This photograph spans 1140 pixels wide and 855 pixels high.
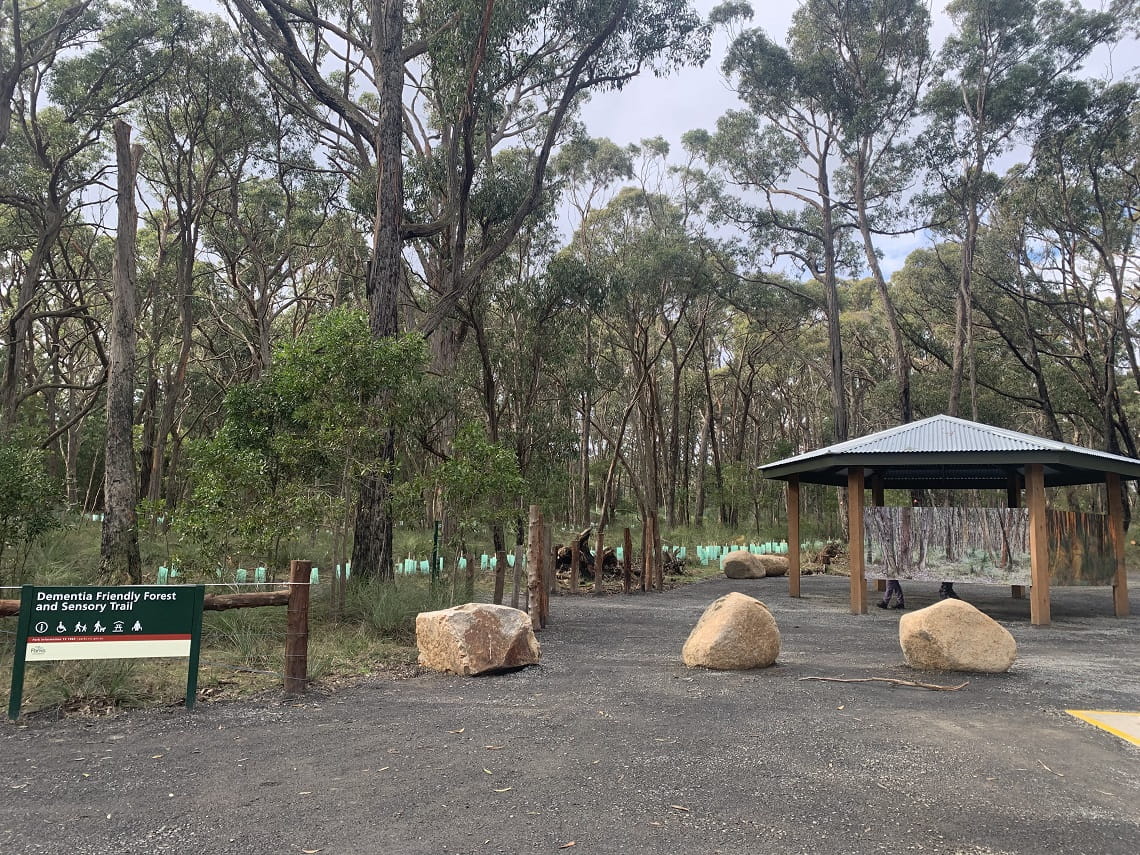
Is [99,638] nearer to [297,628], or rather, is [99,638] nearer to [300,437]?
[297,628]

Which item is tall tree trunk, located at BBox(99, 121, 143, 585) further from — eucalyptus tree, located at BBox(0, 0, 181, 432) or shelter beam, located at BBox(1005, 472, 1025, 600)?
shelter beam, located at BBox(1005, 472, 1025, 600)

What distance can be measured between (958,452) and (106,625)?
34.3 feet

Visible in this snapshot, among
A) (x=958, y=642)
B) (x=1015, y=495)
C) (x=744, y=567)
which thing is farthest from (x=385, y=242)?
(x=1015, y=495)

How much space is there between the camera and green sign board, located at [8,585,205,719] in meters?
4.71

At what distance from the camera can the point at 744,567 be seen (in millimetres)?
17188

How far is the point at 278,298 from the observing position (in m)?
24.1

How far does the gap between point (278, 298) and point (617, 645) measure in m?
20.5

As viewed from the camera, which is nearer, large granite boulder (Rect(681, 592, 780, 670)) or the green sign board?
the green sign board

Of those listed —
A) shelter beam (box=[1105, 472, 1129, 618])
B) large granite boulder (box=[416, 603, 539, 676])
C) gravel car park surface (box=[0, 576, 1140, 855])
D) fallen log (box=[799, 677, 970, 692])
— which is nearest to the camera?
gravel car park surface (box=[0, 576, 1140, 855])

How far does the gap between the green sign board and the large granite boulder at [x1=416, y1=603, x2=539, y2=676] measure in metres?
2.09

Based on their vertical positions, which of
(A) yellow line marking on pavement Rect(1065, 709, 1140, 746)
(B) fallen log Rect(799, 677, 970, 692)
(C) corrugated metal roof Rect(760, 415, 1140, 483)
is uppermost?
(C) corrugated metal roof Rect(760, 415, 1140, 483)

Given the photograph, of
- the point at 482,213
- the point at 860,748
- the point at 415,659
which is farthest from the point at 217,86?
the point at 860,748

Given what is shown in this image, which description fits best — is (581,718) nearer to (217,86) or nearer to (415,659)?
(415,659)

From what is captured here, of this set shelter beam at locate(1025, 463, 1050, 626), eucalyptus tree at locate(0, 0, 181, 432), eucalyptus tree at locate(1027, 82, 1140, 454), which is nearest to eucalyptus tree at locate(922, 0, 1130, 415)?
eucalyptus tree at locate(1027, 82, 1140, 454)
